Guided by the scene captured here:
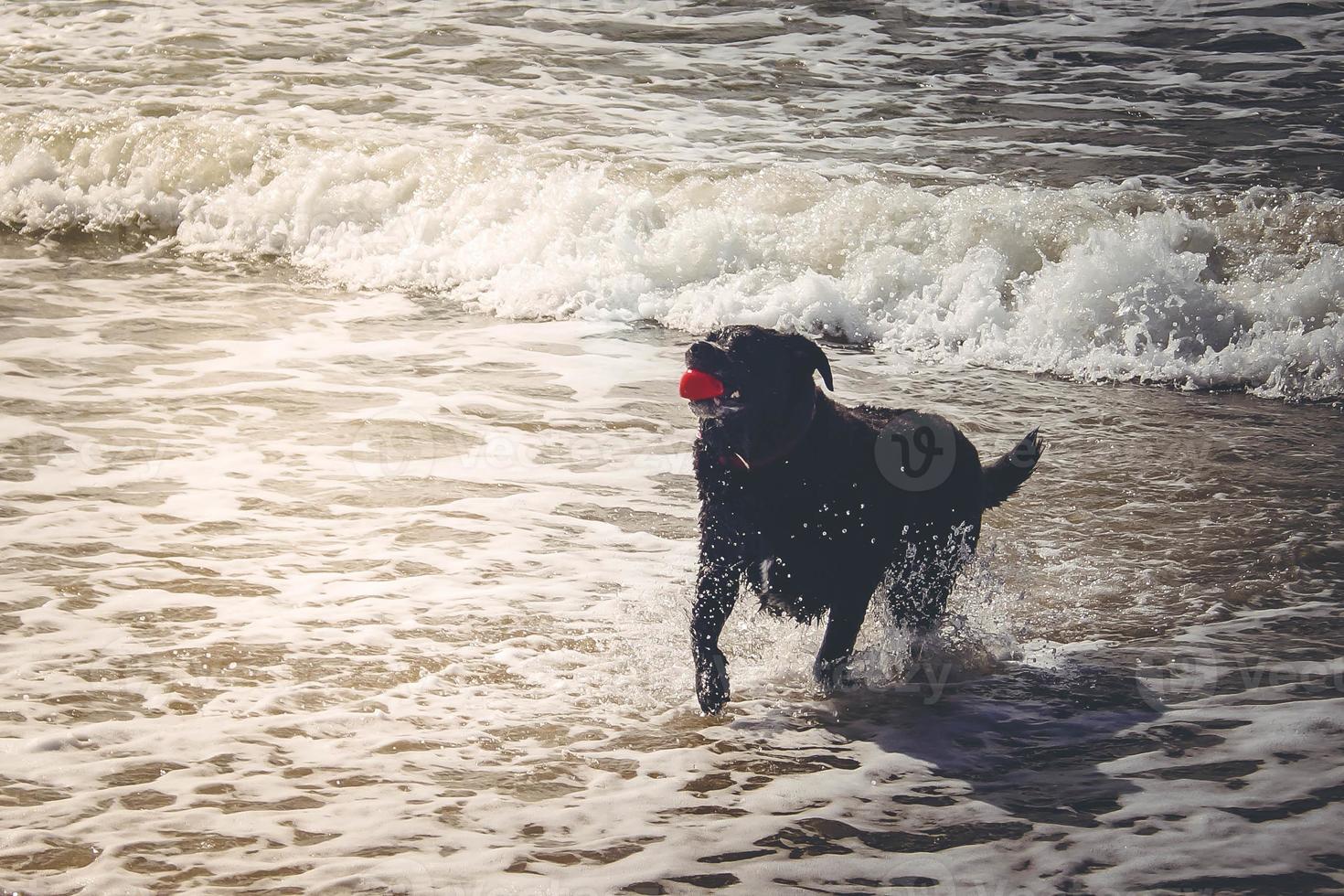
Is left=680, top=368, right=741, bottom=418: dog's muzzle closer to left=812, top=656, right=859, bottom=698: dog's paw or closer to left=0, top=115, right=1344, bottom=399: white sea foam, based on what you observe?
left=812, top=656, right=859, bottom=698: dog's paw

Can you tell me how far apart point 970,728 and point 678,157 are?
8116mm

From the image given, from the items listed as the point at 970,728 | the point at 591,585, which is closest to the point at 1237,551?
the point at 970,728

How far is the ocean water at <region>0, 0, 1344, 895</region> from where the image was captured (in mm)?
3295

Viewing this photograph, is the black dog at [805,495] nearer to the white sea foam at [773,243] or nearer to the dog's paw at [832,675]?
the dog's paw at [832,675]

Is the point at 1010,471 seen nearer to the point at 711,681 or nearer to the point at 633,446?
the point at 711,681

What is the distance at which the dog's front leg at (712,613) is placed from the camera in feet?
12.5

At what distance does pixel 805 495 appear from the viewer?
3.80m

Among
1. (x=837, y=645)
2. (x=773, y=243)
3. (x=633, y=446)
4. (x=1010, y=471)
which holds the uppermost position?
(x=773, y=243)

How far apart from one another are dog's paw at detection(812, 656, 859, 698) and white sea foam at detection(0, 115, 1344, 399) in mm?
4179

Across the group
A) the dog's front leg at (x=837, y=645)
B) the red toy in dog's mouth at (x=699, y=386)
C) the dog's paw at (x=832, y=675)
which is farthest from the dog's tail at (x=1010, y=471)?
the red toy in dog's mouth at (x=699, y=386)

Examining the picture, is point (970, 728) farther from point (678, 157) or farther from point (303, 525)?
point (678, 157)

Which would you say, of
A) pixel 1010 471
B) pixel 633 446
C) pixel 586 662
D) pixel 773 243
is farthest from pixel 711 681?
pixel 773 243

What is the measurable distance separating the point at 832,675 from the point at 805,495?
2.14 feet

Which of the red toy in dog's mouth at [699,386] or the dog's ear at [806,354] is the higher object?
the dog's ear at [806,354]
